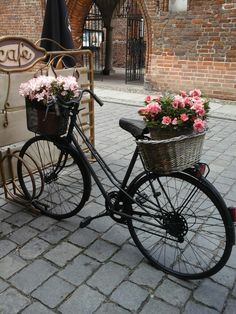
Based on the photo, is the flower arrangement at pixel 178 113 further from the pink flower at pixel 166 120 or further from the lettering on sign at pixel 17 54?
the lettering on sign at pixel 17 54

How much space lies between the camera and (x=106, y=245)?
290 centimetres

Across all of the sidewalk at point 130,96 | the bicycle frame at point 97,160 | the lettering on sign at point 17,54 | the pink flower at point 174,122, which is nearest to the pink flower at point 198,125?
the pink flower at point 174,122

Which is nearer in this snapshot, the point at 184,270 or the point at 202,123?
the point at 202,123

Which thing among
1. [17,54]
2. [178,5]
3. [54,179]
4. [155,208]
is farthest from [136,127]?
[178,5]

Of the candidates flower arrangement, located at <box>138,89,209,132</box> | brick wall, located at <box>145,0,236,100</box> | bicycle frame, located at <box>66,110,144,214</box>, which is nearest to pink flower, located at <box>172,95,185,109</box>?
flower arrangement, located at <box>138,89,209,132</box>

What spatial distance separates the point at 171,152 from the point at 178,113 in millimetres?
266

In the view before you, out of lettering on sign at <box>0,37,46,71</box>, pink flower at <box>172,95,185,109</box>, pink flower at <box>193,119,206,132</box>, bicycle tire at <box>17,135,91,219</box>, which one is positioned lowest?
bicycle tire at <box>17,135,91,219</box>

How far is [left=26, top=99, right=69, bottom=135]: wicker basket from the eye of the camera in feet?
9.53

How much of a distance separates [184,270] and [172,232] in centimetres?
32

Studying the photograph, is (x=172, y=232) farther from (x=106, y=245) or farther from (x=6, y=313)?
(x=6, y=313)

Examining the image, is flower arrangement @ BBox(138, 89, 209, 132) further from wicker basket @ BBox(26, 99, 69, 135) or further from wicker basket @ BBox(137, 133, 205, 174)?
wicker basket @ BBox(26, 99, 69, 135)

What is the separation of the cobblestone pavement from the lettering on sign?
1405 mm

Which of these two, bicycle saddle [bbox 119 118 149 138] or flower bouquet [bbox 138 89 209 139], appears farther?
bicycle saddle [bbox 119 118 149 138]

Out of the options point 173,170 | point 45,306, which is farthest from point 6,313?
point 173,170
